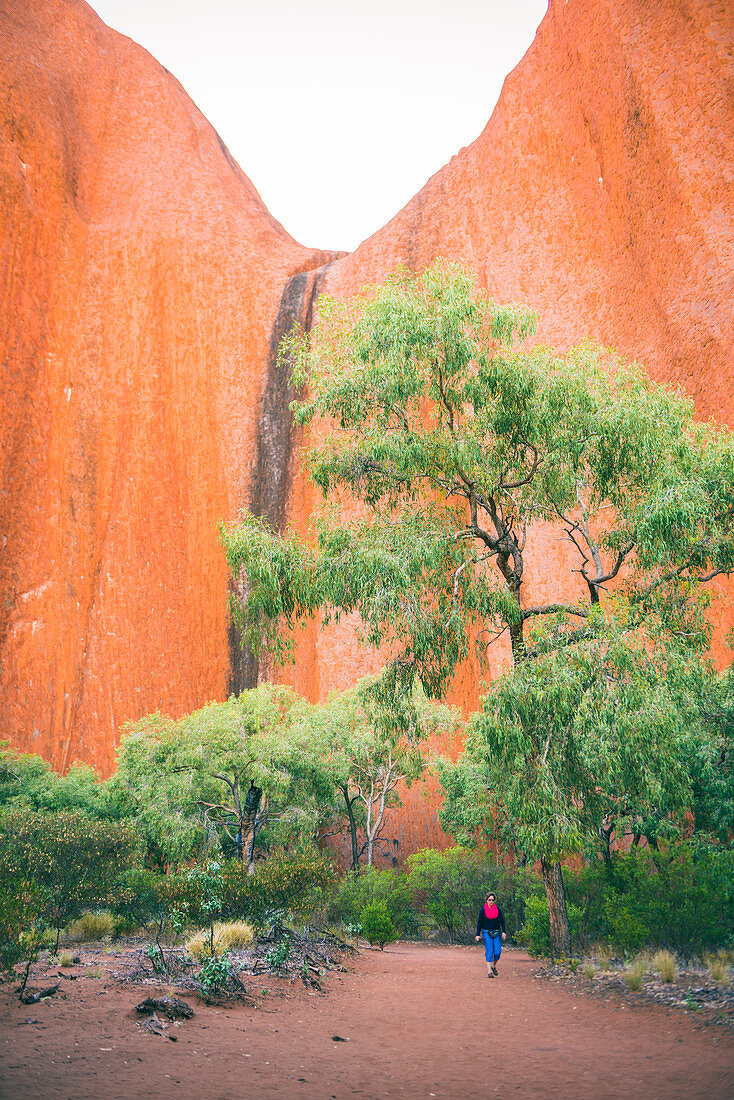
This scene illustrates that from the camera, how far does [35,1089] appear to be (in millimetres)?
3609

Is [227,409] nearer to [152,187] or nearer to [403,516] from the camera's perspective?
[152,187]

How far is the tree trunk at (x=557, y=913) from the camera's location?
32.2 ft

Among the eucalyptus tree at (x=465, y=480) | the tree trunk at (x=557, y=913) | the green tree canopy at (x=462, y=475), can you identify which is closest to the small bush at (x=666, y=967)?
the eucalyptus tree at (x=465, y=480)

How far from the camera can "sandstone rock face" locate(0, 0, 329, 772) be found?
30.5m

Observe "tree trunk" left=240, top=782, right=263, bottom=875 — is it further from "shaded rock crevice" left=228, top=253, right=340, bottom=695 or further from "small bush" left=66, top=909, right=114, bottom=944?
"shaded rock crevice" left=228, top=253, right=340, bottom=695

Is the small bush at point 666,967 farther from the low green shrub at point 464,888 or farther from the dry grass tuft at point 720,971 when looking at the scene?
the low green shrub at point 464,888

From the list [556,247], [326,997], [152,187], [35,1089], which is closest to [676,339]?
[556,247]

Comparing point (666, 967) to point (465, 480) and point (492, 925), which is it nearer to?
point (492, 925)

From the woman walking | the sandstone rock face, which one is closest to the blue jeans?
the woman walking

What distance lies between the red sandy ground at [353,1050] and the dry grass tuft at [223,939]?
78 centimetres

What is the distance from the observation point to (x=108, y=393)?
34.8 m

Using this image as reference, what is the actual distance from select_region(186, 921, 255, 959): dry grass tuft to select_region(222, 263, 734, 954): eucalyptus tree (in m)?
3.66

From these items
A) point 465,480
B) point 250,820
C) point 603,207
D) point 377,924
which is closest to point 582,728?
point 465,480

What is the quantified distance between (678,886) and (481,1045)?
13.9ft
